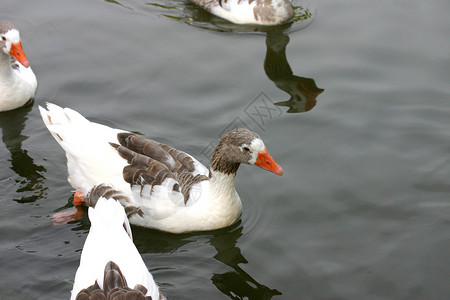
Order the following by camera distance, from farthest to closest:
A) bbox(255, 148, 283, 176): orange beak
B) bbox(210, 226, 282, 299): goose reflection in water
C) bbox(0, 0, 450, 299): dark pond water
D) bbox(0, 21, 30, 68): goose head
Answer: bbox(0, 21, 30, 68): goose head
bbox(255, 148, 283, 176): orange beak
bbox(0, 0, 450, 299): dark pond water
bbox(210, 226, 282, 299): goose reflection in water

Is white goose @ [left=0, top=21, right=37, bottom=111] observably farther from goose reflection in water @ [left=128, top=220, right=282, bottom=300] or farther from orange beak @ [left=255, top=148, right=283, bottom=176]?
orange beak @ [left=255, top=148, right=283, bottom=176]

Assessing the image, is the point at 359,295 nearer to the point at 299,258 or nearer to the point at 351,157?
the point at 299,258

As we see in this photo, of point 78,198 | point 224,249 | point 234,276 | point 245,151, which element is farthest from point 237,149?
point 78,198

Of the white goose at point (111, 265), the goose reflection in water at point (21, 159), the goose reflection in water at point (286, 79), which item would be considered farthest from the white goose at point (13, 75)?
the goose reflection in water at point (286, 79)

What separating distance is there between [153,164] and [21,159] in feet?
7.46

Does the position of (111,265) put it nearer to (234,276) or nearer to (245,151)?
(234,276)

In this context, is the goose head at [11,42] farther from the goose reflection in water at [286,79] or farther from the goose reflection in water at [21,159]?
the goose reflection in water at [286,79]

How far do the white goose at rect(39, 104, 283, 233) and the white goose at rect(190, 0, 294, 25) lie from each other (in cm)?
447

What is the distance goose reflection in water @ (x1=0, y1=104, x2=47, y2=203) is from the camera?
730 cm

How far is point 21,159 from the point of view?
25.9ft

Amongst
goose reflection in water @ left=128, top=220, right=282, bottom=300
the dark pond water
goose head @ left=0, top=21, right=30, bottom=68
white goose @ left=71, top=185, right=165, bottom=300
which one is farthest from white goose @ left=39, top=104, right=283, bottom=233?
goose head @ left=0, top=21, right=30, bottom=68

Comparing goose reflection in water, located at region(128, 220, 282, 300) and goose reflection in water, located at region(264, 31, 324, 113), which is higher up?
goose reflection in water, located at region(264, 31, 324, 113)

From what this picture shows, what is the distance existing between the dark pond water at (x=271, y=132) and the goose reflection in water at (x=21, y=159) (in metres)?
0.02

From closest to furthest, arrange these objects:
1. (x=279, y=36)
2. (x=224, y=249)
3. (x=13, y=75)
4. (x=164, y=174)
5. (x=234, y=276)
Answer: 1. (x=234, y=276)
2. (x=164, y=174)
3. (x=224, y=249)
4. (x=13, y=75)
5. (x=279, y=36)
